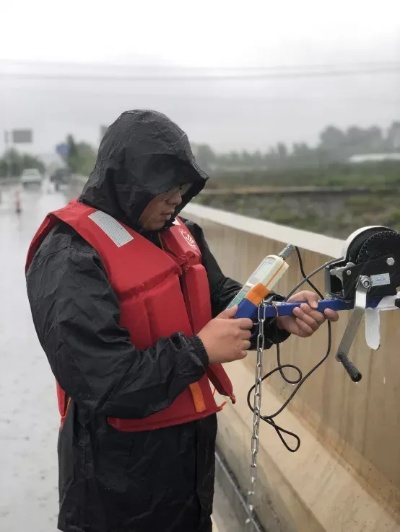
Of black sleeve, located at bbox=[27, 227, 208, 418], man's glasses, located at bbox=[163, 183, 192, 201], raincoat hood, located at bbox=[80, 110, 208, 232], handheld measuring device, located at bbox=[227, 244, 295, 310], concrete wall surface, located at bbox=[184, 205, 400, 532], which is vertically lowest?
concrete wall surface, located at bbox=[184, 205, 400, 532]

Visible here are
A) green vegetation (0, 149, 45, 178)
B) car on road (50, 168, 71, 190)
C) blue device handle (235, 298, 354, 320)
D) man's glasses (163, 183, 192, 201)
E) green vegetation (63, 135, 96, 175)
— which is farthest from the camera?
green vegetation (0, 149, 45, 178)

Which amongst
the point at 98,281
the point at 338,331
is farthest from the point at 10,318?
the point at 98,281

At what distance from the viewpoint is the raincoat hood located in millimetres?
1851

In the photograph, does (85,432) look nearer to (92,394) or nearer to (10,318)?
(92,394)

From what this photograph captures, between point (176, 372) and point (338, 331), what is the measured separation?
1154 mm

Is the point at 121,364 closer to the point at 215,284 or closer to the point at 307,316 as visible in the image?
the point at 307,316

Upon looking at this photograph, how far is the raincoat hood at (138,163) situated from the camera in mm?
1851

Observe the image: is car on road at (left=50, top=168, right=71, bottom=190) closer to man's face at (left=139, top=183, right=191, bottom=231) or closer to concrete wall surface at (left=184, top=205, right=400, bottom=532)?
concrete wall surface at (left=184, top=205, right=400, bottom=532)

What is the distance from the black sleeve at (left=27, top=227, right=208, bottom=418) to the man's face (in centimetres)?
28

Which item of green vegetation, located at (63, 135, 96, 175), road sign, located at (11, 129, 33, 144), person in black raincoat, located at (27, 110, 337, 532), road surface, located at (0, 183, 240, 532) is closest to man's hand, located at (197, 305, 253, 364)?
person in black raincoat, located at (27, 110, 337, 532)

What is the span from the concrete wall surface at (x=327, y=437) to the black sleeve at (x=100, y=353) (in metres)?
0.91

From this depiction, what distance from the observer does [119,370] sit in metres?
1.71

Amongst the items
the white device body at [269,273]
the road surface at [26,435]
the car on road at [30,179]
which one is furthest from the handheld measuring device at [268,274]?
the car on road at [30,179]

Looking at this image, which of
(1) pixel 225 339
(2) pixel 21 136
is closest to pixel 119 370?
(1) pixel 225 339
